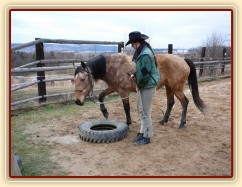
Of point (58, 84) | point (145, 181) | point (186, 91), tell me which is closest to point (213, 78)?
point (186, 91)

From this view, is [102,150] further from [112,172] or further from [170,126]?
[170,126]

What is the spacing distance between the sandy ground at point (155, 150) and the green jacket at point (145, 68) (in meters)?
1.10

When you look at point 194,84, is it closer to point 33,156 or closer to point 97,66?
point 97,66

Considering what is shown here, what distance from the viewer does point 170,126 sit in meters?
5.29

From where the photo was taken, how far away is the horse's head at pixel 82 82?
14.5ft

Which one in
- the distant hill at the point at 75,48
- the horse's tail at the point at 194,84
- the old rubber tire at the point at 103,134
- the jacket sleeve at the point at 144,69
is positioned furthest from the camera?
the distant hill at the point at 75,48

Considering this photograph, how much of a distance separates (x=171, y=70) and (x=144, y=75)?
146 cm

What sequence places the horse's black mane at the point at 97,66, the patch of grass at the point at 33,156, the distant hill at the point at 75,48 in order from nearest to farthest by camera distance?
1. the patch of grass at the point at 33,156
2. the horse's black mane at the point at 97,66
3. the distant hill at the point at 75,48

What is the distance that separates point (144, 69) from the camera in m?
3.84

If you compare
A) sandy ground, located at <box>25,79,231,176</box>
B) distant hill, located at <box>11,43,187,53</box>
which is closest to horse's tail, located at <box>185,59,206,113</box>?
sandy ground, located at <box>25,79,231,176</box>

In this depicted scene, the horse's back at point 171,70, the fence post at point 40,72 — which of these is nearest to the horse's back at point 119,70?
the horse's back at point 171,70

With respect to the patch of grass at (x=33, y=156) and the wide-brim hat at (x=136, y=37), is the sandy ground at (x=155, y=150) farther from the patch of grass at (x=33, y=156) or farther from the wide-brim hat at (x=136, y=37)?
the wide-brim hat at (x=136, y=37)

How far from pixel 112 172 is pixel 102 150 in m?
0.75

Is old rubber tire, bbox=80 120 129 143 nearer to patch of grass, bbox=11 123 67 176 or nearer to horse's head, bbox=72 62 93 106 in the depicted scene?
horse's head, bbox=72 62 93 106
